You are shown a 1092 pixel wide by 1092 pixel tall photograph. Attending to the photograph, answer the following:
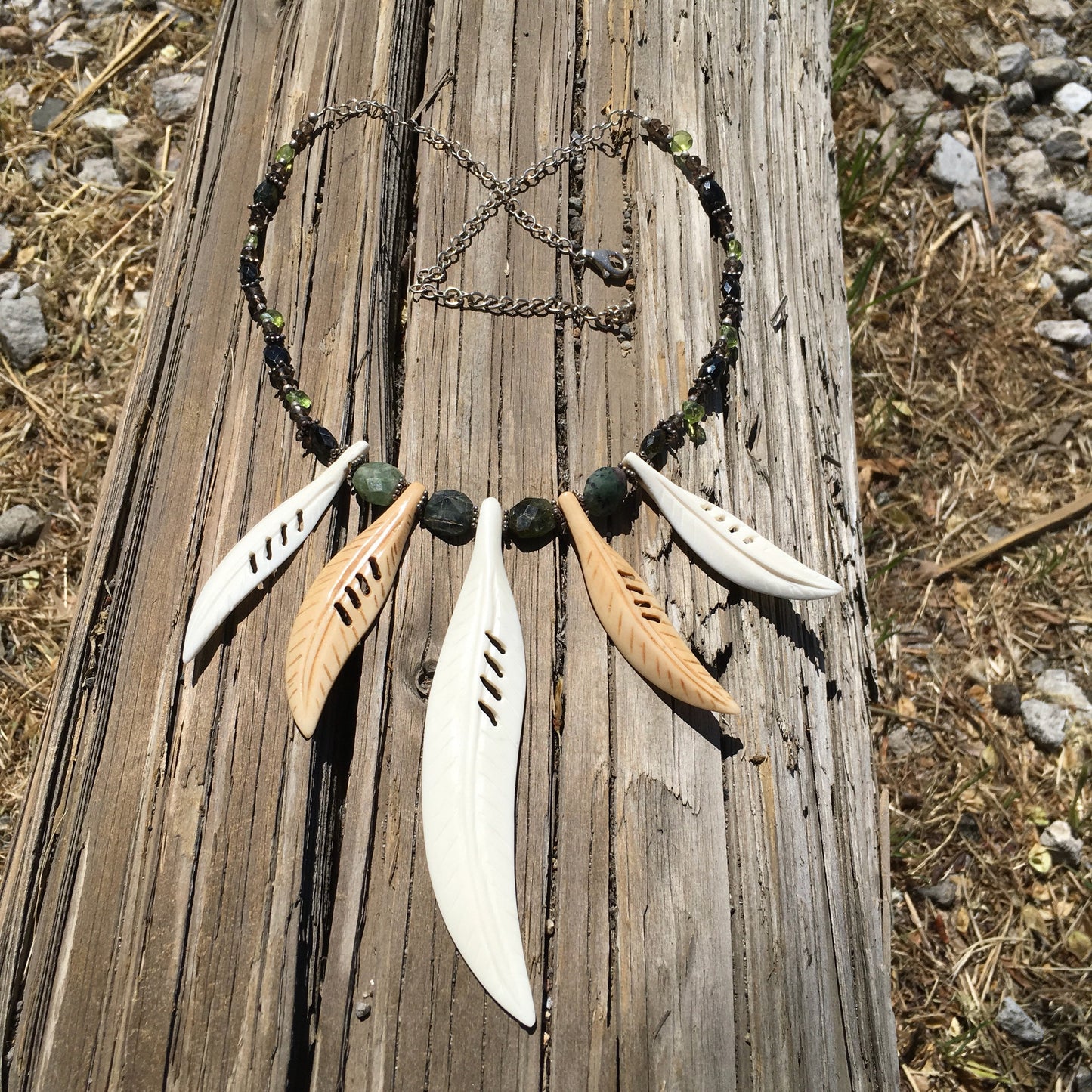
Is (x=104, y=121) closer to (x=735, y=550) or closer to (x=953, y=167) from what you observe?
(x=735, y=550)

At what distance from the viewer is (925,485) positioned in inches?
143

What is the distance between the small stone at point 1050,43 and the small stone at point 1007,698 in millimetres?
2941

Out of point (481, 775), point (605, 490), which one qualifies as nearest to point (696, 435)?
point (605, 490)

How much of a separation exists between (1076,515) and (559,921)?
260 centimetres

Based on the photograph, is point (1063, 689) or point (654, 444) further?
point (1063, 689)

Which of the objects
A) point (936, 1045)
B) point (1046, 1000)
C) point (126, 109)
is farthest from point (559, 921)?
point (126, 109)

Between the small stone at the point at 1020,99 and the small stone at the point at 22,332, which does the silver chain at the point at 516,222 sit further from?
the small stone at the point at 1020,99

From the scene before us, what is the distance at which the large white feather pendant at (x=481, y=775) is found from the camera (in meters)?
1.92

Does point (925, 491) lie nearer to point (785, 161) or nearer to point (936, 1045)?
point (785, 161)

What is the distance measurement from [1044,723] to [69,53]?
15.5 feet

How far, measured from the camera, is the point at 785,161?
304 cm

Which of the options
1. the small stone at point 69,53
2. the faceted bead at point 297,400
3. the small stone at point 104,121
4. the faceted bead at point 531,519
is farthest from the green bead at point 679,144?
the small stone at point 69,53

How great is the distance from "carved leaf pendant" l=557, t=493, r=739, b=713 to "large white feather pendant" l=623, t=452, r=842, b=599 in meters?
0.18

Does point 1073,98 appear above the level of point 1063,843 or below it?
above
